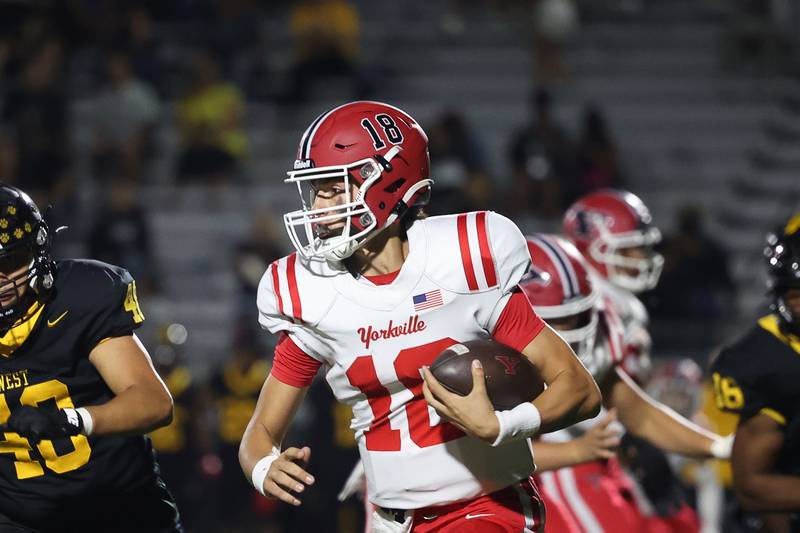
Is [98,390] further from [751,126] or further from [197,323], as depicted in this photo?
[751,126]

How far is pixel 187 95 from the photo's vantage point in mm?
10891

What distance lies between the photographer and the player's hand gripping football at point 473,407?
3.31 m

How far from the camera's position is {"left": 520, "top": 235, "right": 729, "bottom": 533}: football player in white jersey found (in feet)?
14.4

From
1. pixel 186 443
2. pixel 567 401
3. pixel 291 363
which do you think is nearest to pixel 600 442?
pixel 567 401

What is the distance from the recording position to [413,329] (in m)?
3.57

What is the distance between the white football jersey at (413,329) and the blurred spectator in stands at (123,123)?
6.96m

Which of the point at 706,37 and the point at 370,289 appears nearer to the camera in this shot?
the point at 370,289

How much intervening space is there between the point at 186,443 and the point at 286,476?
5330mm

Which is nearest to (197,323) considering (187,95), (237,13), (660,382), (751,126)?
(187,95)

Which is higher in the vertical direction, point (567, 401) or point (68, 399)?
point (567, 401)

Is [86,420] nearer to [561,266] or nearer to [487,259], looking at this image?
[487,259]

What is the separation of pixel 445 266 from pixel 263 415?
66cm

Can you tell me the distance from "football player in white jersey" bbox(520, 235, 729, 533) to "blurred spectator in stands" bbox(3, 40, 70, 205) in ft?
20.1

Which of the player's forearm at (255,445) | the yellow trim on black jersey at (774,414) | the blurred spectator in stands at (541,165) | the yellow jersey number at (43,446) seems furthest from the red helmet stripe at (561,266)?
the blurred spectator in stands at (541,165)
